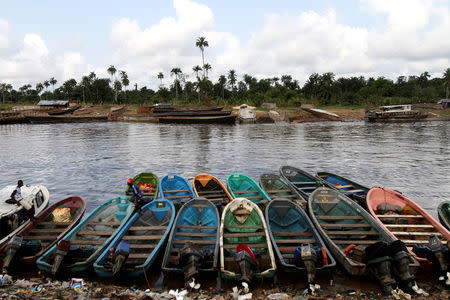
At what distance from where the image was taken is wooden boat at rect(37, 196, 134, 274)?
6.66 metres

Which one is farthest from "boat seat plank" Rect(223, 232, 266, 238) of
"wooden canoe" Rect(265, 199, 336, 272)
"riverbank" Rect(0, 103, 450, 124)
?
"riverbank" Rect(0, 103, 450, 124)

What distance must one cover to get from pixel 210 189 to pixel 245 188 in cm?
160

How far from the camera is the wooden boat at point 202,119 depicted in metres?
59.3

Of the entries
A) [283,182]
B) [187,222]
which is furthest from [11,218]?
[283,182]

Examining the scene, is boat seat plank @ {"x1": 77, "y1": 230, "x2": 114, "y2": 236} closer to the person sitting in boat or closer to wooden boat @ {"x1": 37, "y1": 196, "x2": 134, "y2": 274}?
wooden boat @ {"x1": 37, "y1": 196, "x2": 134, "y2": 274}

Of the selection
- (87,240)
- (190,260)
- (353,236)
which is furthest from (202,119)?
(190,260)

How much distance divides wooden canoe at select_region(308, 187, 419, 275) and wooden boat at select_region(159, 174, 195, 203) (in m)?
4.88

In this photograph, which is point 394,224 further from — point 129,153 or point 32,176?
point 129,153

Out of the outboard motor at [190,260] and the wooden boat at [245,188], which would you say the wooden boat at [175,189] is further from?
the outboard motor at [190,260]

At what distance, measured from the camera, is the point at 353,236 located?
8164mm

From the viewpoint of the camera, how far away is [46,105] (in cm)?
7625

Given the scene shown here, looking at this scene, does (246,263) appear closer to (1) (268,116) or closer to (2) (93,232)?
(2) (93,232)

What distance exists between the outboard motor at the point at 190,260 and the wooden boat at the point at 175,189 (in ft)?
16.1

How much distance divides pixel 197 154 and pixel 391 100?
68340 mm
